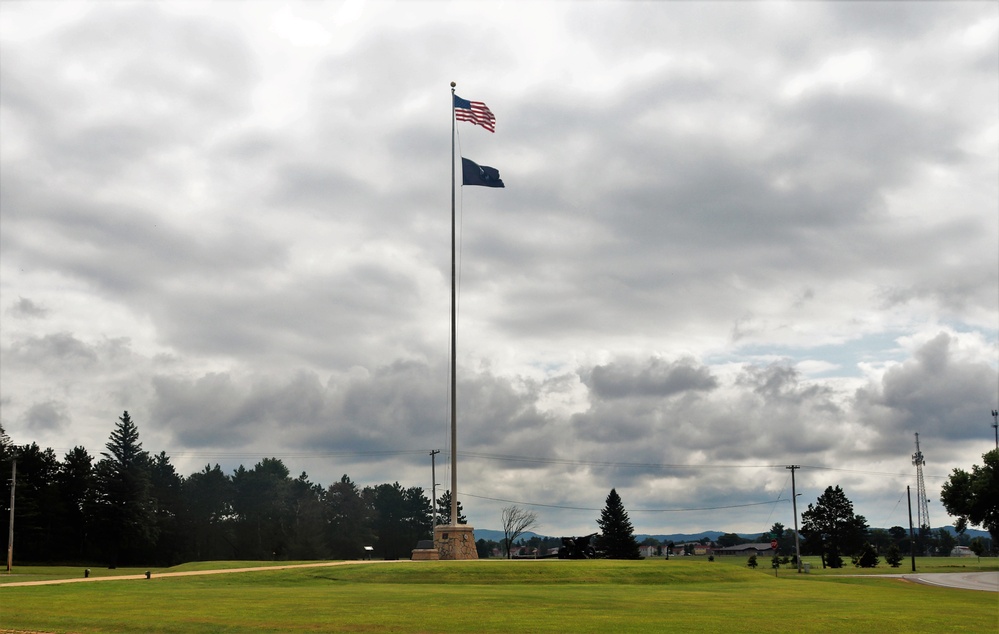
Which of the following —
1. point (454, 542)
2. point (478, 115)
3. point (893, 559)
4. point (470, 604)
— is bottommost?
point (893, 559)

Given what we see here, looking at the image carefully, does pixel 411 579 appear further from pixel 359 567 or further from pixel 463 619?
pixel 463 619

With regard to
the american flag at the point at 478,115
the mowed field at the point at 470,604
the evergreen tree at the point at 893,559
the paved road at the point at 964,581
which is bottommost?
the evergreen tree at the point at 893,559

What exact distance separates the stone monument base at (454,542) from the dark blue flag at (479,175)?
20.2m

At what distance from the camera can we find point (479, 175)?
52.9m

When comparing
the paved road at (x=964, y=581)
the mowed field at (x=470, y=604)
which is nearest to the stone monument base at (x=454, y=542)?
the mowed field at (x=470, y=604)

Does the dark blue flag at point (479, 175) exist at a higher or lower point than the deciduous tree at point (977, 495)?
higher

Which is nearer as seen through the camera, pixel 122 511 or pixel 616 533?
pixel 122 511

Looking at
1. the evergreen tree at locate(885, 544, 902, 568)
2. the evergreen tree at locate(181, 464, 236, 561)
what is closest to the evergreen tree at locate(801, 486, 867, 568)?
the evergreen tree at locate(885, 544, 902, 568)

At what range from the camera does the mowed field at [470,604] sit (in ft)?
80.4

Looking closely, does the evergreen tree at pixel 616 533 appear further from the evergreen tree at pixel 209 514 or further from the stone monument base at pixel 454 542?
the stone monument base at pixel 454 542

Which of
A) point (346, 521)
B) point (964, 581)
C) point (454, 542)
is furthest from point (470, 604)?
point (346, 521)

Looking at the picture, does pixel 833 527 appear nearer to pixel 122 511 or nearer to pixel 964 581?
pixel 964 581

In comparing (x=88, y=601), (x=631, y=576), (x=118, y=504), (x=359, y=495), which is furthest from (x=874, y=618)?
(x=359, y=495)

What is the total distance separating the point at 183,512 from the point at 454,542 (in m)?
75.0
